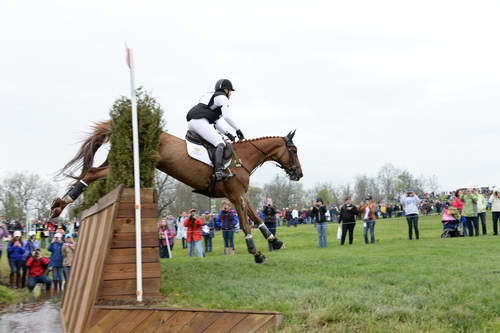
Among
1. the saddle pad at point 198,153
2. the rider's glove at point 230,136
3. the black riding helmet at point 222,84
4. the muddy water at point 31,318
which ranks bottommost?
the muddy water at point 31,318

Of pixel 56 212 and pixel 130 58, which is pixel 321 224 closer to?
pixel 56 212

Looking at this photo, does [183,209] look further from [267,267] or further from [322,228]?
[267,267]

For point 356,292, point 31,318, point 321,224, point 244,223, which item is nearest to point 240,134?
point 244,223

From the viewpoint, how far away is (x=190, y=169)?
25.1 ft

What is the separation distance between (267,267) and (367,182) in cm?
8032

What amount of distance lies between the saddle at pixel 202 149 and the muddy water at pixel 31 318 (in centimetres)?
323

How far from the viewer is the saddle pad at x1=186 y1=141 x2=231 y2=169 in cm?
762

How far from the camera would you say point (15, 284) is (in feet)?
46.5

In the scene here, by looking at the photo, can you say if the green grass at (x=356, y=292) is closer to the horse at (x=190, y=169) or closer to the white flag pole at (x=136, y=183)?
the white flag pole at (x=136, y=183)

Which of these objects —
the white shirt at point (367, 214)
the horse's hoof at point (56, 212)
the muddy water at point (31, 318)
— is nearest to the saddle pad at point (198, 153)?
the horse's hoof at point (56, 212)

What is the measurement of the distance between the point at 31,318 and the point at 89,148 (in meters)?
2.89

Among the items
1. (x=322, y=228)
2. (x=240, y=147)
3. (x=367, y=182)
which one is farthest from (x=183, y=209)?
(x=240, y=147)

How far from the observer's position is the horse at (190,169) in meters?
7.46

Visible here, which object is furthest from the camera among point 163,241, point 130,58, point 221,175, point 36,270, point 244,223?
point 163,241
